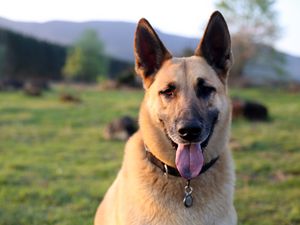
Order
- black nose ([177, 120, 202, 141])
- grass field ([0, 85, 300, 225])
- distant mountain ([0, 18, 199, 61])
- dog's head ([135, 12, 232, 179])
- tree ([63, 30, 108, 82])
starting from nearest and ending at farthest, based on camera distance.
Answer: black nose ([177, 120, 202, 141]), dog's head ([135, 12, 232, 179]), grass field ([0, 85, 300, 225]), distant mountain ([0, 18, 199, 61]), tree ([63, 30, 108, 82])

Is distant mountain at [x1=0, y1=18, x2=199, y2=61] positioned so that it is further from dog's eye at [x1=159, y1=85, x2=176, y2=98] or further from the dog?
dog's eye at [x1=159, y1=85, x2=176, y2=98]

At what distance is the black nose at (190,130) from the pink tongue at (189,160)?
137 millimetres

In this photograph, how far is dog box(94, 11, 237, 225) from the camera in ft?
11.1

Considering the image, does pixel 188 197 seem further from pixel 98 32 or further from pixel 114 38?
pixel 114 38

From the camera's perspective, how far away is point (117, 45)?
50312 mm

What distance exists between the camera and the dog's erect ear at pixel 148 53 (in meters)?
3.75

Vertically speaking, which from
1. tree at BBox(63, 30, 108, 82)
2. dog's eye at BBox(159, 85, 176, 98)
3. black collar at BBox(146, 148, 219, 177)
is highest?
dog's eye at BBox(159, 85, 176, 98)

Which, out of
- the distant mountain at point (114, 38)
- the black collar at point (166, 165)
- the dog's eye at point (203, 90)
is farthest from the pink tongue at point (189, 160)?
the distant mountain at point (114, 38)

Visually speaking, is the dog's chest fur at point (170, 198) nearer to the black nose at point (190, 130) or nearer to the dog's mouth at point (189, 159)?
the dog's mouth at point (189, 159)

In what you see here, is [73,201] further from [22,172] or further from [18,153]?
[18,153]

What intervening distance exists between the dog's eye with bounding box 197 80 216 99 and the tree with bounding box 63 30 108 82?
33021mm

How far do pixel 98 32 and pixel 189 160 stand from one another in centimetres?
4017

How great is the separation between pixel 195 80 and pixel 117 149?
584 cm

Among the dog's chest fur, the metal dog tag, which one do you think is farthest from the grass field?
the metal dog tag
